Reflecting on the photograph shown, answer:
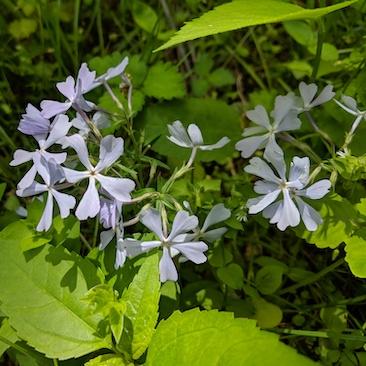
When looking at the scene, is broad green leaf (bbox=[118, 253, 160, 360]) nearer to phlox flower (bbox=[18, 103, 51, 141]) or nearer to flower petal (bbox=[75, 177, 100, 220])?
flower petal (bbox=[75, 177, 100, 220])

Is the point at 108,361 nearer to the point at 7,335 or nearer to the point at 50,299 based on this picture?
the point at 50,299

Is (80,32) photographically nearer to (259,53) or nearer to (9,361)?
(259,53)

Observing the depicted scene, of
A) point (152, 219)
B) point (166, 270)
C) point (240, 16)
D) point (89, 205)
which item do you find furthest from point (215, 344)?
point (240, 16)

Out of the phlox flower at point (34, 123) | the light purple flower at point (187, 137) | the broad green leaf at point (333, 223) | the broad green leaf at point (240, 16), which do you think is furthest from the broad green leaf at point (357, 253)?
the phlox flower at point (34, 123)

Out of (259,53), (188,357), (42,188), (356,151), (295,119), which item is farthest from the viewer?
(259,53)

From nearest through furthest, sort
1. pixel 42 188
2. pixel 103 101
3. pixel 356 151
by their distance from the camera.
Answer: pixel 42 188, pixel 356 151, pixel 103 101

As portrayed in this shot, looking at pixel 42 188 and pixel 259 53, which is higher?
pixel 42 188

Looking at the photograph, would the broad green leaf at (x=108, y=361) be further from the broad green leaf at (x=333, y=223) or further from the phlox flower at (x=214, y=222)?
the broad green leaf at (x=333, y=223)

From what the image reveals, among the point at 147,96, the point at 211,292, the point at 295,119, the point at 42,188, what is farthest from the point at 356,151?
the point at 42,188
